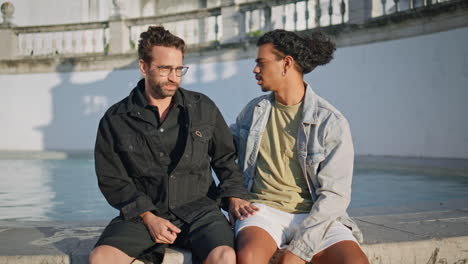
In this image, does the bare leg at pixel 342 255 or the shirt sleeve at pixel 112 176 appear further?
the shirt sleeve at pixel 112 176

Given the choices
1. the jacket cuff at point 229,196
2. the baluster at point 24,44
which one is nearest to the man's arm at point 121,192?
the jacket cuff at point 229,196

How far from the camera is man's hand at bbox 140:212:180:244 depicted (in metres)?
2.56

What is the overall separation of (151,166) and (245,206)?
0.53 m

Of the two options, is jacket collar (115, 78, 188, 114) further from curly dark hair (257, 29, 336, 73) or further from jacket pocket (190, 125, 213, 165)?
curly dark hair (257, 29, 336, 73)

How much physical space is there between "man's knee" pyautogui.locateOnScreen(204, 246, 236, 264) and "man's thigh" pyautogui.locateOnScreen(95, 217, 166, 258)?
0.29 meters

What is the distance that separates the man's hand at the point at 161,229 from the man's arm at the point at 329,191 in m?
0.57

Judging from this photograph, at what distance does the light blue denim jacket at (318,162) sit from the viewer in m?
2.59

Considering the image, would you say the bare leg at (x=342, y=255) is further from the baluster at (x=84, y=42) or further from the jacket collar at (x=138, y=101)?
the baluster at (x=84, y=42)

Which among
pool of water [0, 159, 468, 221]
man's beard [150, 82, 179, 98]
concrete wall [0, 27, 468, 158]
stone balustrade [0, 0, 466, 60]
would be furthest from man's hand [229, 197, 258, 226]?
stone balustrade [0, 0, 466, 60]

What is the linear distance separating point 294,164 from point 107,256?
1.09 meters

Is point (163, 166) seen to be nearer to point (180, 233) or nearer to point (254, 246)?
point (180, 233)

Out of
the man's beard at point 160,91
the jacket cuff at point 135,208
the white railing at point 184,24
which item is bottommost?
the jacket cuff at point 135,208

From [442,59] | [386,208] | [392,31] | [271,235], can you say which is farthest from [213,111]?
[392,31]

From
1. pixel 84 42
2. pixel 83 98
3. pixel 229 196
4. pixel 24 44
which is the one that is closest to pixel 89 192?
pixel 229 196
